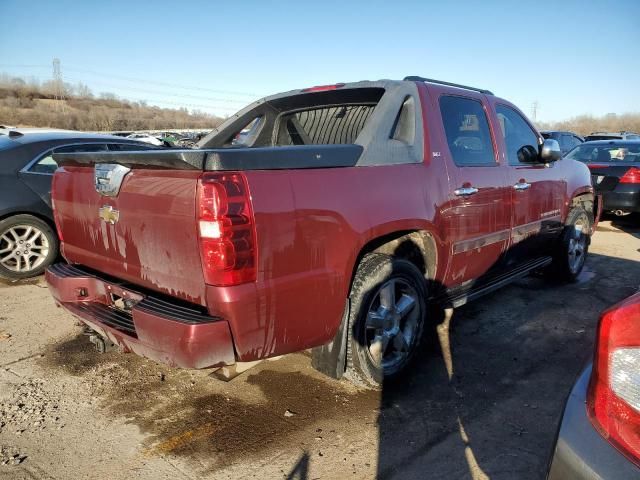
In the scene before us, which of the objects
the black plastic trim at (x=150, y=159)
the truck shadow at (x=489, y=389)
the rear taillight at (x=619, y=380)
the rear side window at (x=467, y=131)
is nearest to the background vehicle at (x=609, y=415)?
the rear taillight at (x=619, y=380)

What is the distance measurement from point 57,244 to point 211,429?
13.3 ft

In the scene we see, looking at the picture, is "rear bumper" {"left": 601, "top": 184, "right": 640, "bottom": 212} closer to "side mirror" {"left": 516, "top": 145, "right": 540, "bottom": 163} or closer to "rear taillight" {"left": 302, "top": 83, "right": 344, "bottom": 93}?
"side mirror" {"left": 516, "top": 145, "right": 540, "bottom": 163}

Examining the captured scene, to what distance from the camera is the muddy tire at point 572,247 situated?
18.0 feet

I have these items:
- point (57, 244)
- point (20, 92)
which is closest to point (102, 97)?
point (20, 92)

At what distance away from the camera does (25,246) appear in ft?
18.5

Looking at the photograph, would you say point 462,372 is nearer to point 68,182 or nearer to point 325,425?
point 325,425

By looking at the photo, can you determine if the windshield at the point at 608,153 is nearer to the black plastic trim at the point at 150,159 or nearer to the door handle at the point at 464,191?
the door handle at the point at 464,191

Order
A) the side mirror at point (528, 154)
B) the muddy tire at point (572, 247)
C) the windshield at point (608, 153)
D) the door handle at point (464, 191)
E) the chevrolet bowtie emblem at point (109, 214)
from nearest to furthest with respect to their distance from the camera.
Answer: the chevrolet bowtie emblem at point (109, 214)
the door handle at point (464, 191)
the side mirror at point (528, 154)
the muddy tire at point (572, 247)
the windshield at point (608, 153)

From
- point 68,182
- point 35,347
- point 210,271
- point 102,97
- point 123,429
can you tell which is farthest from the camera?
point 102,97

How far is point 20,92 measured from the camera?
82438 millimetres

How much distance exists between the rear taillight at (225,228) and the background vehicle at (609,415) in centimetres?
143

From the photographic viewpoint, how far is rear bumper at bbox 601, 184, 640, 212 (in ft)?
28.8

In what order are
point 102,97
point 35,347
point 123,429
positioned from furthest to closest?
point 102,97, point 35,347, point 123,429

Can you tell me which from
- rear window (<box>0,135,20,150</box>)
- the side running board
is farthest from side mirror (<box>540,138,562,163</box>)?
rear window (<box>0,135,20,150</box>)
